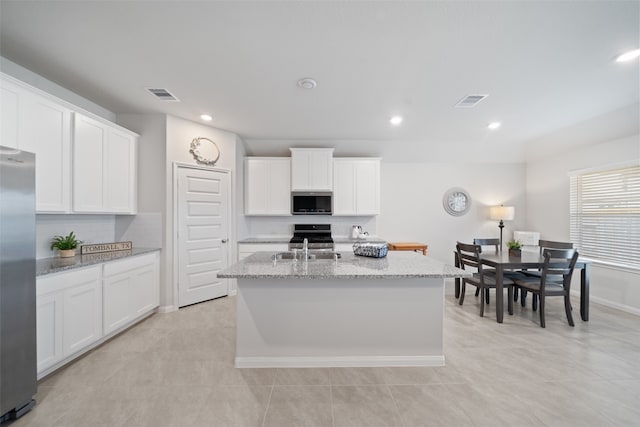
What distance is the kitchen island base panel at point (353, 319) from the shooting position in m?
2.27

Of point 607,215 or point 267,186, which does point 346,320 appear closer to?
point 267,186

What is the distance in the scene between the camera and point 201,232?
151 inches

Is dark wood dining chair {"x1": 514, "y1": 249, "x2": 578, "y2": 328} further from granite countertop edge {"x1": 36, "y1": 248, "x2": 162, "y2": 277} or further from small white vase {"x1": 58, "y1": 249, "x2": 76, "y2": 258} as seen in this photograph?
small white vase {"x1": 58, "y1": 249, "x2": 76, "y2": 258}

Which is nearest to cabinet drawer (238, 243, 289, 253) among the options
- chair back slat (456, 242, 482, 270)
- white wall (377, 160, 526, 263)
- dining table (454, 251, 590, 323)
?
white wall (377, 160, 526, 263)

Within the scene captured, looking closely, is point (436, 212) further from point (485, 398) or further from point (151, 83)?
point (151, 83)

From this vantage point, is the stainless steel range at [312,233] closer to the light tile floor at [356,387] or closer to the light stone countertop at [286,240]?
the light stone countertop at [286,240]

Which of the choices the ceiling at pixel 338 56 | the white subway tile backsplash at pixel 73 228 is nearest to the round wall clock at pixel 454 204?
the ceiling at pixel 338 56

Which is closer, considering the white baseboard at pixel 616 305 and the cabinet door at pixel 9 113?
the cabinet door at pixel 9 113

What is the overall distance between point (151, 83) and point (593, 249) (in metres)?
6.45

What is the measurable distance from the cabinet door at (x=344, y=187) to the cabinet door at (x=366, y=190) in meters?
0.08

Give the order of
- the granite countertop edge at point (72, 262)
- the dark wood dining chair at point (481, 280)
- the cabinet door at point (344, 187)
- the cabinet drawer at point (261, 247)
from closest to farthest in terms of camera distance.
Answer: the granite countertop edge at point (72, 262) < the dark wood dining chair at point (481, 280) < the cabinet drawer at point (261, 247) < the cabinet door at point (344, 187)

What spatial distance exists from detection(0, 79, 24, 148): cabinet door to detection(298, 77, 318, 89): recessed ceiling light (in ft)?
7.69

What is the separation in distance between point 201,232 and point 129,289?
1160 millimetres

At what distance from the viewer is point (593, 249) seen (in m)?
4.05
